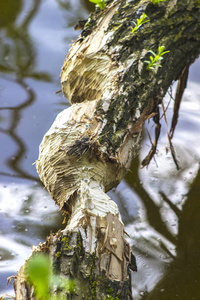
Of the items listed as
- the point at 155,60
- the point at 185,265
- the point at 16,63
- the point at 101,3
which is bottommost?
the point at 185,265

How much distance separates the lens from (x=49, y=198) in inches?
73.0

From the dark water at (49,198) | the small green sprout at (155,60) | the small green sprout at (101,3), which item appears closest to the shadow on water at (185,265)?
the dark water at (49,198)

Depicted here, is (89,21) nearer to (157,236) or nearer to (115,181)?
(115,181)

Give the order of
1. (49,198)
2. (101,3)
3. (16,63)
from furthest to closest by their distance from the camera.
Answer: (16,63) < (49,198) < (101,3)

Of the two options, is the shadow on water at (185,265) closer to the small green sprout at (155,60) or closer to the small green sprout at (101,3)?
the small green sprout at (155,60)

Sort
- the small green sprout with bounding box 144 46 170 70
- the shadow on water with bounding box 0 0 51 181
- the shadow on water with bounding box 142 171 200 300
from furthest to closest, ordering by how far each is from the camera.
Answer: the shadow on water with bounding box 0 0 51 181, the shadow on water with bounding box 142 171 200 300, the small green sprout with bounding box 144 46 170 70

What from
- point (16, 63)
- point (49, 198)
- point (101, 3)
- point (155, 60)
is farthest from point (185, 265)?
point (16, 63)

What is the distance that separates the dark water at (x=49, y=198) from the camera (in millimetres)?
1536

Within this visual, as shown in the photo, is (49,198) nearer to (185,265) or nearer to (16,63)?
(185,265)

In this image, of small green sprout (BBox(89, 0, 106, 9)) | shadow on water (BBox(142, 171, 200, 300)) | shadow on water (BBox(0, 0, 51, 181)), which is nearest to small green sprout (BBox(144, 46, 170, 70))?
small green sprout (BBox(89, 0, 106, 9))

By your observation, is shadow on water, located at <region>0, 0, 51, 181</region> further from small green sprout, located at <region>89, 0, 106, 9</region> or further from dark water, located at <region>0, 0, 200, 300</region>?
small green sprout, located at <region>89, 0, 106, 9</region>

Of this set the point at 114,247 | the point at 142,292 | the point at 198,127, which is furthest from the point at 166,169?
the point at 114,247

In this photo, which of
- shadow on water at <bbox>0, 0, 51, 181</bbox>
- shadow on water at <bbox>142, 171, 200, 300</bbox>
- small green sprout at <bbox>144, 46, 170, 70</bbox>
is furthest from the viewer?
shadow on water at <bbox>0, 0, 51, 181</bbox>

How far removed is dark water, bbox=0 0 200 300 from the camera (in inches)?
60.5
